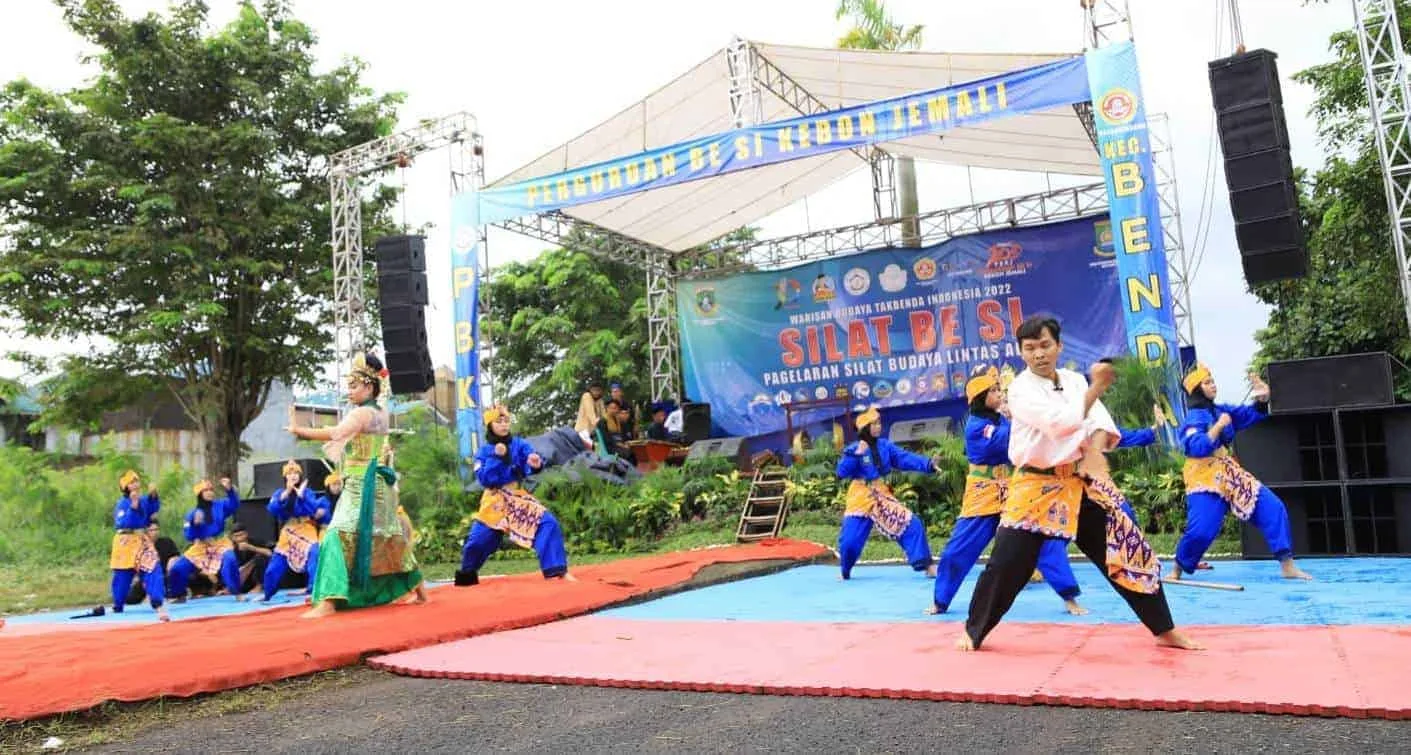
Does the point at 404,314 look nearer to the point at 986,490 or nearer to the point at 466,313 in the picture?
the point at 466,313

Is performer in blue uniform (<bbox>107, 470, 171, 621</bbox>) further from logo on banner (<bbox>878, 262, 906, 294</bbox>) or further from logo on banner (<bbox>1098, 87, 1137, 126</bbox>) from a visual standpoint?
logo on banner (<bbox>878, 262, 906, 294</bbox>)

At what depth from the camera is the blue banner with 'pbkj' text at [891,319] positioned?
13.1 metres

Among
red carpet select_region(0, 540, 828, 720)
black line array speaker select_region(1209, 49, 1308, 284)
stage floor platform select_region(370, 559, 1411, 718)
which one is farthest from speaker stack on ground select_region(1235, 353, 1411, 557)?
red carpet select_region(0, 540, 828, 720)

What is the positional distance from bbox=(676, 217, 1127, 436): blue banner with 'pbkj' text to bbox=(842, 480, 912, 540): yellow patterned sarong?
22.9 feet

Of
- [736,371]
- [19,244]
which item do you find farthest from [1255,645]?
[19,244]

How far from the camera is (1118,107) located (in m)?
8.89

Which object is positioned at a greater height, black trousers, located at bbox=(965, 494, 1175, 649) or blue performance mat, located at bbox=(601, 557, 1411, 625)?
black trousers, located at bbox=(965, 494, 1175, 649)

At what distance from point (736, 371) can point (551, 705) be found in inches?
476

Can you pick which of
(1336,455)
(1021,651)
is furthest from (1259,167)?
(1021,651)

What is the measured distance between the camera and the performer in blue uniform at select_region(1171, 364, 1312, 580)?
568 centimetres

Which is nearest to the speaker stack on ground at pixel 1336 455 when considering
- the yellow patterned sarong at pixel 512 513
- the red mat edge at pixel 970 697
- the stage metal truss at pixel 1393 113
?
the stage metal truss at pixel 1393 113

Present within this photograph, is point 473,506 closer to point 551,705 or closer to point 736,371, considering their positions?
point 736,371

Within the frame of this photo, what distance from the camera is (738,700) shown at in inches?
125

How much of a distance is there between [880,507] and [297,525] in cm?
483
